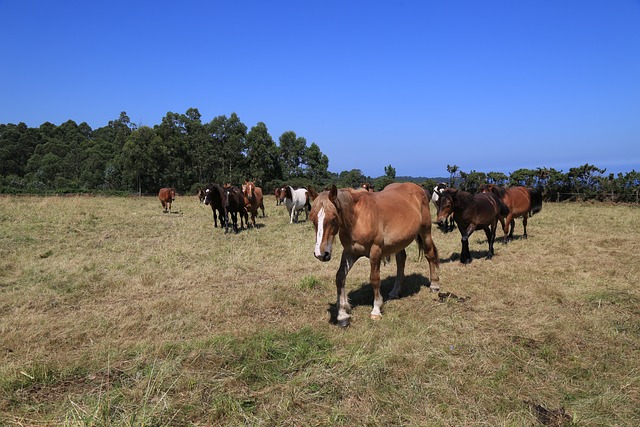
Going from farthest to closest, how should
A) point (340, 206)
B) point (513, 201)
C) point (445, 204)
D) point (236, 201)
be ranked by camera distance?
point (236, 201) < point (513, 201) < point (445, 204) < point (340, 206)

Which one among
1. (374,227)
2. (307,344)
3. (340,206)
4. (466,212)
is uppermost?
(340,206)

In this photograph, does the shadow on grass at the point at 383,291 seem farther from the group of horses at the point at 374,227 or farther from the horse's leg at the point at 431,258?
the horse's leg at the point at 431,258

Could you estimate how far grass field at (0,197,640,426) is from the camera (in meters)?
3.17

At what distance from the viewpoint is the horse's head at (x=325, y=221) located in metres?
4.51

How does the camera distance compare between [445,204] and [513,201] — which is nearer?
[445,204]

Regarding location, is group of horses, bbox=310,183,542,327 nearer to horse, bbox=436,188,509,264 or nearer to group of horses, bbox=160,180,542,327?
group of horses, bbox=160,180,542,327

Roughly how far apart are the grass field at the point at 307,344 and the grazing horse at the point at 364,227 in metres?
0.56

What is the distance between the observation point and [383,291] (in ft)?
22.8

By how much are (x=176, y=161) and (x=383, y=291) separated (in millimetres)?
45627

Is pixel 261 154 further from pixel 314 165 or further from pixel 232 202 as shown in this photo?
pixel 232 202

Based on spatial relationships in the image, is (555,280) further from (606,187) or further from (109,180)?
(109,180)

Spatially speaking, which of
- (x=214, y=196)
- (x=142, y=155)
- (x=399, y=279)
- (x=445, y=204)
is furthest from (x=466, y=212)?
(x=142, y=155)

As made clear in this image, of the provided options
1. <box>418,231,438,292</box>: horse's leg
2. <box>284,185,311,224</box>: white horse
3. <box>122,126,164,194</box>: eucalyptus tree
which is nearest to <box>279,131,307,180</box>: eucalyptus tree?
<box>122,126,164,194</box>: eucalyptus tree

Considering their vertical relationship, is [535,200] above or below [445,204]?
below
